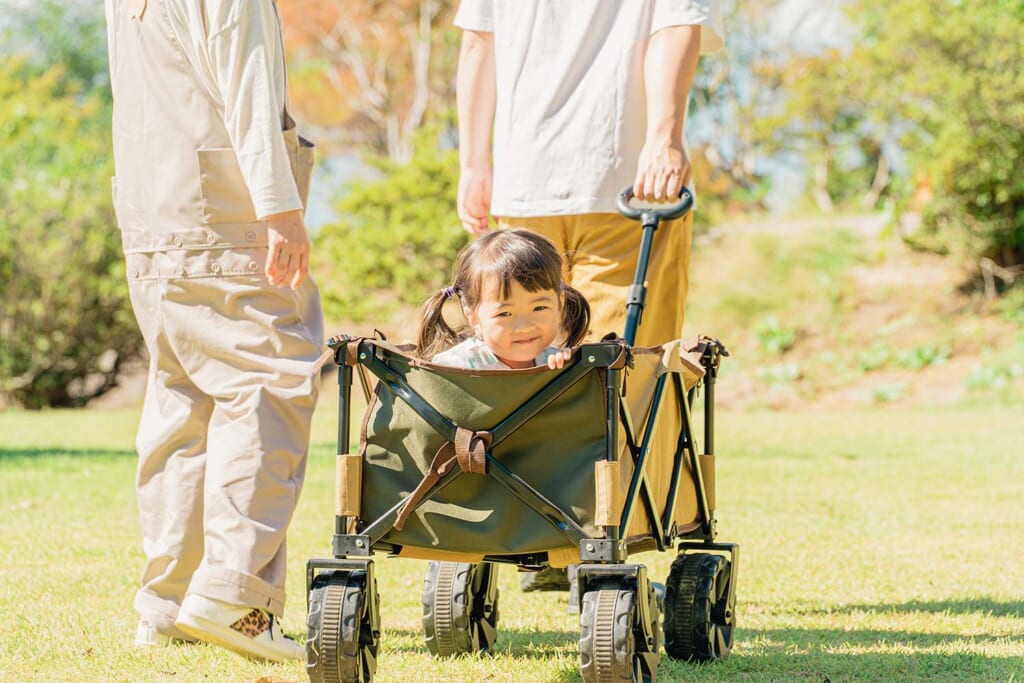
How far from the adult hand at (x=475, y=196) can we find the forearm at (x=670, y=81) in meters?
0.54

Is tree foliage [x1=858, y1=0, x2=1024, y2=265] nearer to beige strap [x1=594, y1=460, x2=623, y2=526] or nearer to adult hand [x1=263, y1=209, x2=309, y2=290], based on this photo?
adult hand [x1=263, y1=209, x2=309, y2=290]

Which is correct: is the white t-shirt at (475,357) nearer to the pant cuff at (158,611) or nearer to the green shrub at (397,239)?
the pant cuff at (158,611)

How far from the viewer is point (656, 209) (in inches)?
131

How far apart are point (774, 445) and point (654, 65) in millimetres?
6374

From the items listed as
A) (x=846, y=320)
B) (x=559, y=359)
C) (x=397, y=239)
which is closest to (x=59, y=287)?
(x=397, y=239)

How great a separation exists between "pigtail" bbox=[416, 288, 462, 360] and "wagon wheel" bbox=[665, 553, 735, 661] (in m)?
0.73

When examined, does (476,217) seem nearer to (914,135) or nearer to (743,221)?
(914,135)

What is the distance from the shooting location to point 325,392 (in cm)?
1753

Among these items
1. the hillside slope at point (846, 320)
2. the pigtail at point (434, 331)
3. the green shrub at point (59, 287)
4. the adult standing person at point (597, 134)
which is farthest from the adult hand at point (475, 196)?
the green shrub at point (59, 287)

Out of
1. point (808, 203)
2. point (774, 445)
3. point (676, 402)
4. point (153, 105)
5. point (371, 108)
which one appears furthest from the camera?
point (371, 108)

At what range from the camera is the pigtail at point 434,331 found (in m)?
3.03

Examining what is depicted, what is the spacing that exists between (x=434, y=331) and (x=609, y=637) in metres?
0.80

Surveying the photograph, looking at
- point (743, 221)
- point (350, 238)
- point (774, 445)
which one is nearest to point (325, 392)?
point (350, 238)

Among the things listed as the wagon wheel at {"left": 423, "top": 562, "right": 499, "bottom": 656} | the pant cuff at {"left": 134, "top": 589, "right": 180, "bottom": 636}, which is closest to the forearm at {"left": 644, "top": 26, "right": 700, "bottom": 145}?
the wagon wheel at {"left": 423, "top": 562, "right": 499, "bottom": 656}
